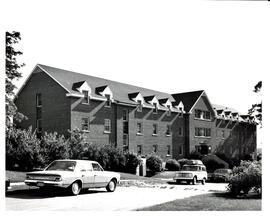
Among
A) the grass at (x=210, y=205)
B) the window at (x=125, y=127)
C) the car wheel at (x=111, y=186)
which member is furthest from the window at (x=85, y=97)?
the grass at (x=210, y=205)

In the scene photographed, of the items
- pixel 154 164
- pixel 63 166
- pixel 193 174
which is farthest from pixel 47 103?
pixel 193 174

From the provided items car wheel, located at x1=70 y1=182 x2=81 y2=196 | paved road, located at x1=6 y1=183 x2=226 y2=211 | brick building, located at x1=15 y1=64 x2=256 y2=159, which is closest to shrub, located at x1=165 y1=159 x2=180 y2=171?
brick building, located at x1=15 y1=64 x2=256 y2=159

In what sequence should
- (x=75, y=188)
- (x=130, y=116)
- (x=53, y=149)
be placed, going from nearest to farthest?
(x=75, y=188)
(x=53, y=149)
(x=130, y=116)

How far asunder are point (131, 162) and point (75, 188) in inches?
229

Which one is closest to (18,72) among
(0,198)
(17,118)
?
(17,118)

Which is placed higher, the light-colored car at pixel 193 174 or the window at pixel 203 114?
the window at pixel 203 114

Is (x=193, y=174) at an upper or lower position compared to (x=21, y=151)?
lower

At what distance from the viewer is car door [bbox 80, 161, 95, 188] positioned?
1120 cm

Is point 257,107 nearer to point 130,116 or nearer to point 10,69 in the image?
point 10,69

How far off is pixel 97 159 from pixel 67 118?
2.64m

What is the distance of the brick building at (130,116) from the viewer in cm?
1377

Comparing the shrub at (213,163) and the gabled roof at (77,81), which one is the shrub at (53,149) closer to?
the gabled roof at (77,81)

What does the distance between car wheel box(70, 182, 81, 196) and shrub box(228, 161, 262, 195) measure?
431cm

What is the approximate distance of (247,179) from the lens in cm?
1106
